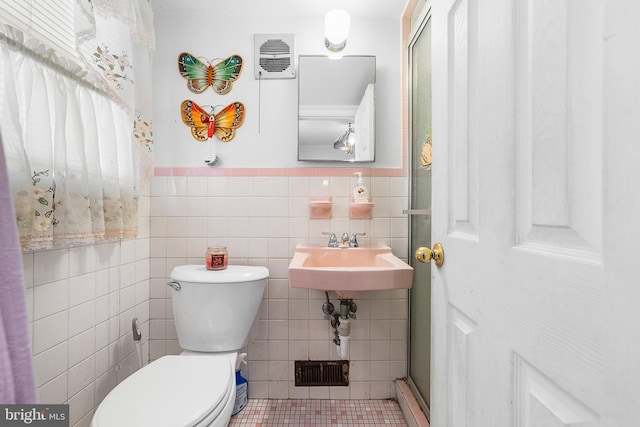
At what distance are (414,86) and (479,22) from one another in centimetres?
101

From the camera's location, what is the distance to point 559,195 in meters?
0.42

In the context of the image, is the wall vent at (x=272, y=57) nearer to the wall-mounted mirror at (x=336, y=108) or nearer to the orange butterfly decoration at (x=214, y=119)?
the wall-mounted mirror at (x=336, y=108)

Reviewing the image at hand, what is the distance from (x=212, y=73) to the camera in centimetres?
162

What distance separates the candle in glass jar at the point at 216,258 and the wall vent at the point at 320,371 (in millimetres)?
670

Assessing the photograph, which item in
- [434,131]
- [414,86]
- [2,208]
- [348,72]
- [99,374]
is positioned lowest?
[99,374]

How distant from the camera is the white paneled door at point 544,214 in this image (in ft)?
1.09

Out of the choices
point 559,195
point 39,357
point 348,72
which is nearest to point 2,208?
point 39,357

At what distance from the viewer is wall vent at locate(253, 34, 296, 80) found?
5.36 ft

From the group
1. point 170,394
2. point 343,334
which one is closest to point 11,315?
point 170,394

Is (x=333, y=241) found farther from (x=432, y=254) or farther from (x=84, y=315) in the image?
(x=84, y=315)

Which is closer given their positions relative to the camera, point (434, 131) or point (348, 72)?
point (434, 131)

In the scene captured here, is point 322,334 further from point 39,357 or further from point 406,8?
point 406,8

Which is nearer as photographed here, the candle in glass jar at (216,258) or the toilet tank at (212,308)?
the toilet tank at (212,308)

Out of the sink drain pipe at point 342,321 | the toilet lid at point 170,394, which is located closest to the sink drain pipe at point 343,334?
the sink drain pipe at point 342,321
